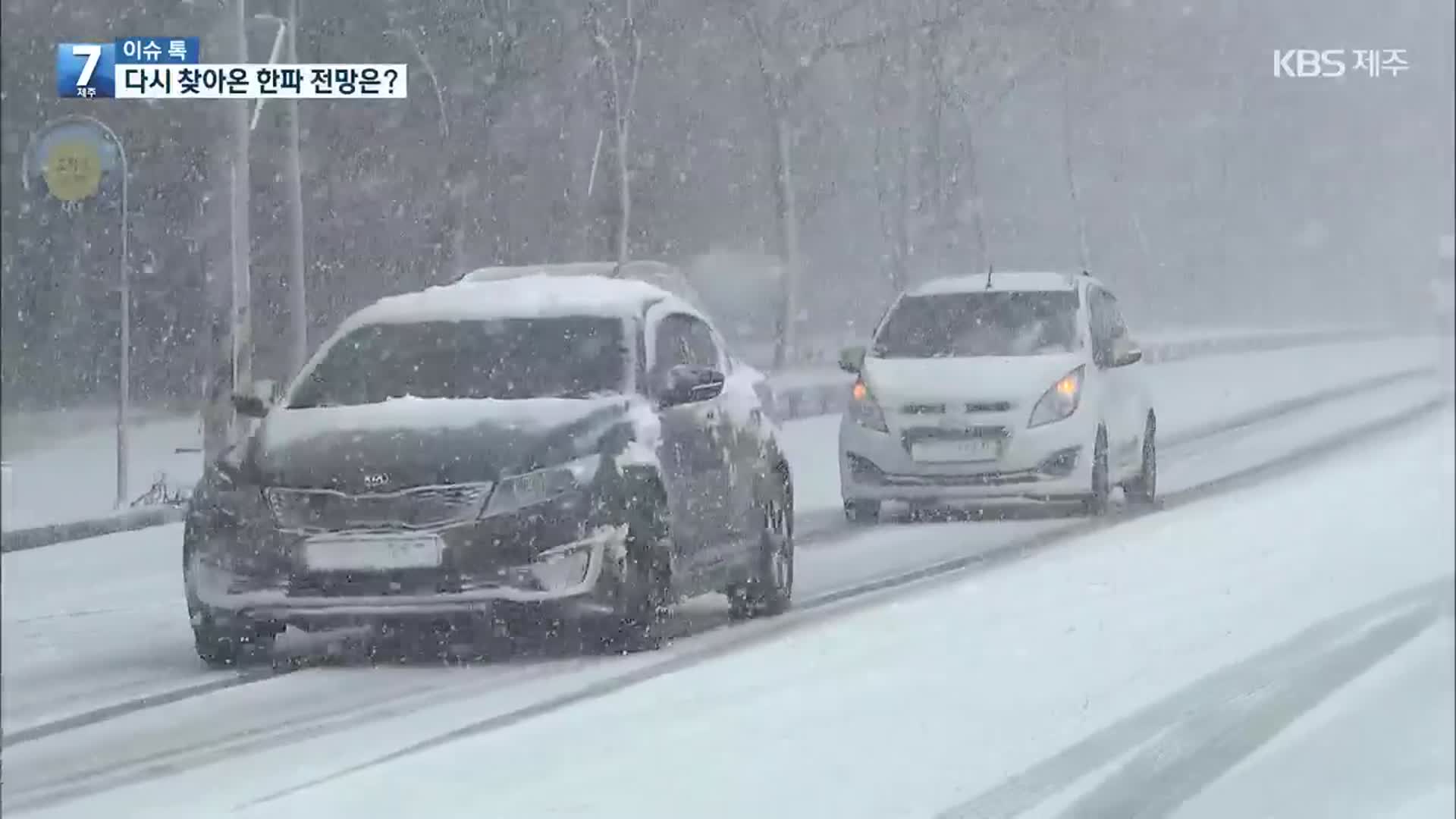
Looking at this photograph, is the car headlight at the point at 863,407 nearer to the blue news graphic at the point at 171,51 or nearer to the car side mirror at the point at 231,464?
the car side mirror at the point at 231,464

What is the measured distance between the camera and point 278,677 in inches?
219

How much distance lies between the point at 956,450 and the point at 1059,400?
37 centimetres

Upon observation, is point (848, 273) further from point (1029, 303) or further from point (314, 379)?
point (314, 379)

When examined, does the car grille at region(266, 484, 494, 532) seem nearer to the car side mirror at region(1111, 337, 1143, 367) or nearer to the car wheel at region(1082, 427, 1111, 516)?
the car side mirror at region(1111, 337, 1143, 367)

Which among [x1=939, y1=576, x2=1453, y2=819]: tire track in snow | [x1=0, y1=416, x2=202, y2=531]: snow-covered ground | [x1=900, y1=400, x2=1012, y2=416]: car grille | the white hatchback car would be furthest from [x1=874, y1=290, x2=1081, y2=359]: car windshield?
[x1=0, y1=416, x2=202, y2=531]: snow-covered ground

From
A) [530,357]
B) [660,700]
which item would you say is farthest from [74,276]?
[660,700]

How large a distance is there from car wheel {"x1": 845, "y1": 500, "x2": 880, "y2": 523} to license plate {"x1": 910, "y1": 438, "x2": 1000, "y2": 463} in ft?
0.55

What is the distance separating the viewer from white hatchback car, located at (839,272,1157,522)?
4.86 metres

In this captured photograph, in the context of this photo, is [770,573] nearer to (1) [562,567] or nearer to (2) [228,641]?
(1) [562,567]

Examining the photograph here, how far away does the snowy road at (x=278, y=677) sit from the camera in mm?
4336

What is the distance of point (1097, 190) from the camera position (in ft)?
16.6

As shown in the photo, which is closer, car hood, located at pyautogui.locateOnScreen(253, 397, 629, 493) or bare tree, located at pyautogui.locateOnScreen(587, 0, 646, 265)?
bare tree, located at pyautogui.locateOnScreen(587, 0, 646, 265)

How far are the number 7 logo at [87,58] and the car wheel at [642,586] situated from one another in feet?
5.60

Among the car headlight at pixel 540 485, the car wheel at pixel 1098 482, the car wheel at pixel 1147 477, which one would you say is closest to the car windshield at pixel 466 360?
the car headlight at pixel 540 485
